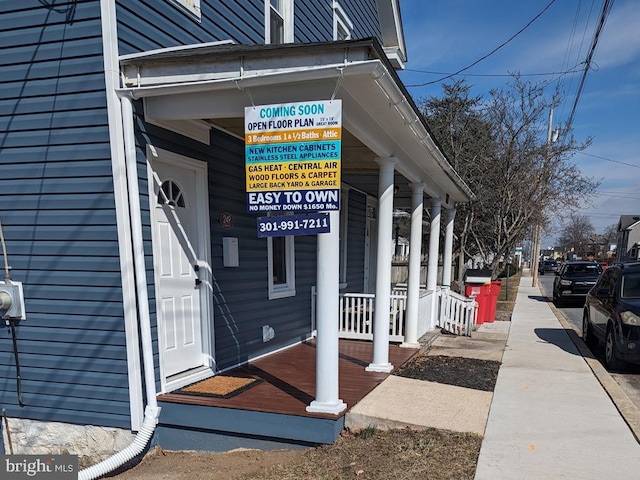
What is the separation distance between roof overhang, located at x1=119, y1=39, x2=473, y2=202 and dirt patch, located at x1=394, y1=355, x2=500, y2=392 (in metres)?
2.97

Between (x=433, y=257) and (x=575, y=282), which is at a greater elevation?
(x=433, y=257)

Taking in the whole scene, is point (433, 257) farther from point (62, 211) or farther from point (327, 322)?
point (62, 211)

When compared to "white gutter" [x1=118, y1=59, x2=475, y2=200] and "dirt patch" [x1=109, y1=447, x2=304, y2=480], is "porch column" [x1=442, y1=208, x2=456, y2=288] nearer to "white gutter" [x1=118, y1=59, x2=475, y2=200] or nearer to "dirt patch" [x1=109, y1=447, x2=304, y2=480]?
"white gutter" [x1=118, y1=59, x2=475, y2=200]

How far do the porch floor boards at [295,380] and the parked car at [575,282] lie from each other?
11.2 meters

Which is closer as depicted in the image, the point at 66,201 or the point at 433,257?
the point at 66,201

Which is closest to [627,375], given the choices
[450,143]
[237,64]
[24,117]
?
[237,64]

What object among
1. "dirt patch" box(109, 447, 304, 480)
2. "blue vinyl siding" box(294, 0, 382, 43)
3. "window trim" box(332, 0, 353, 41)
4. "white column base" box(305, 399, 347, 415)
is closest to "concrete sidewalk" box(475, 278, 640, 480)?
"white column base" box(305, 399, 347, 415)

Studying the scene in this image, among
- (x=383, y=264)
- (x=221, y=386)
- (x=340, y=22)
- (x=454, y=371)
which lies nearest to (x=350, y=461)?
(x=221, y=386)

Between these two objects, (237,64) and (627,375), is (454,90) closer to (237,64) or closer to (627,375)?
(627,375)

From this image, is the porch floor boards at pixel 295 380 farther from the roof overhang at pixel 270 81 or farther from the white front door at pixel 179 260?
the roof overhang at pixel 270 81

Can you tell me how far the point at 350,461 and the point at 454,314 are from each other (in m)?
5.87

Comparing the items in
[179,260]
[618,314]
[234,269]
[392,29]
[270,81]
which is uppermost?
[392,29]

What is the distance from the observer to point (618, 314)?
245 inches

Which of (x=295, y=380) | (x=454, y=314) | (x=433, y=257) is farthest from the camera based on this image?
(x=454, y=314)
